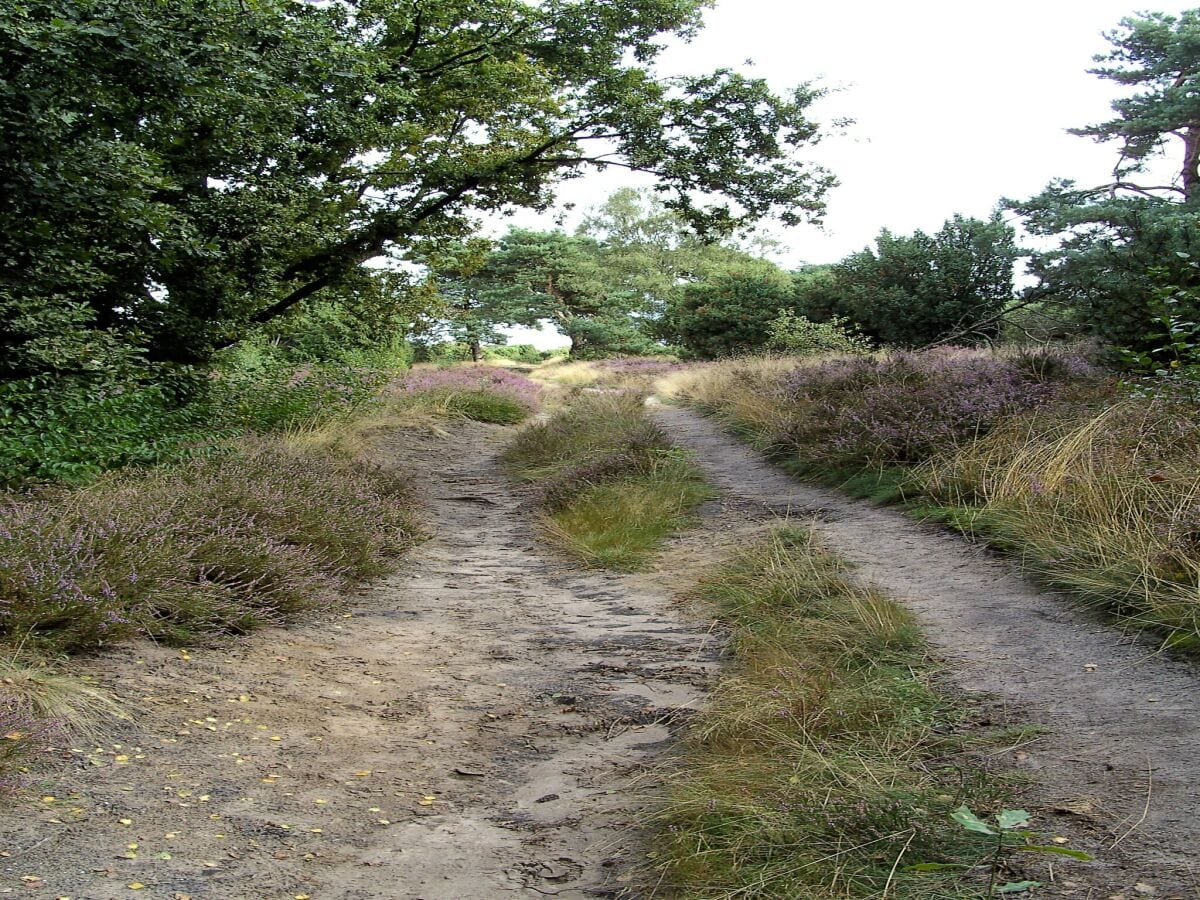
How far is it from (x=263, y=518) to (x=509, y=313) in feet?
106

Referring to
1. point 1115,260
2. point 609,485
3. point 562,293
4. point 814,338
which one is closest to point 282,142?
point 609,485

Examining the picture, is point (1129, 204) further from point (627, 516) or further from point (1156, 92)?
point (627, 516)

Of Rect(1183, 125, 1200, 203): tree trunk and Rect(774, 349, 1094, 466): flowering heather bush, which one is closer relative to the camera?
Rect(774, 349, 1094, 466): flowering heather bush

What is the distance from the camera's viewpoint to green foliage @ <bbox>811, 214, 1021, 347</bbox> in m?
17.8

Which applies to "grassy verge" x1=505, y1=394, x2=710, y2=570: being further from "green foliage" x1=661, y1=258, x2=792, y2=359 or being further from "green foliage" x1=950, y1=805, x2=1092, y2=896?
"green foliage" x1=661, y1=258, x2=792, y2=359

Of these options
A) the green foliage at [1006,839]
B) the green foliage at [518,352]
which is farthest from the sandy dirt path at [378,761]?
the green foliage at [518,352]

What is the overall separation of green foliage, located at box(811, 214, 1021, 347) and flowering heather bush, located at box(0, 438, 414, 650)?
546 inches

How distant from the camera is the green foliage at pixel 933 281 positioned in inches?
701

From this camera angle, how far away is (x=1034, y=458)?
6.05 metres

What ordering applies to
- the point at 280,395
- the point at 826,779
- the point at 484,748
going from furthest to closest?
the point at 280,395
the point at 484,748
the point at 826,779

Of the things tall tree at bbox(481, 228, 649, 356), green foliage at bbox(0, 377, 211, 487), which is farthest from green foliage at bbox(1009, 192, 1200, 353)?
tall tree at bbox(481, 228, 649, 356)

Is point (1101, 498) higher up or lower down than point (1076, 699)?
higher up

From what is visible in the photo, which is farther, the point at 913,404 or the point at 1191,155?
the point at 1191,155

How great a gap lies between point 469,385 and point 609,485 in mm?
10155
